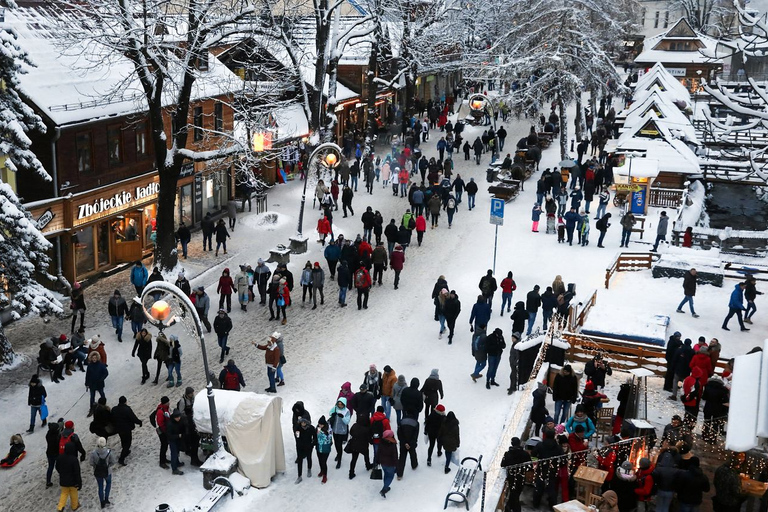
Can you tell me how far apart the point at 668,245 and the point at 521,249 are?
4.68 meters

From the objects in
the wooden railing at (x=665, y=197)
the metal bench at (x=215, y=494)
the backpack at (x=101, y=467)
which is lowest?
the metal bench at (x=215, y=494)

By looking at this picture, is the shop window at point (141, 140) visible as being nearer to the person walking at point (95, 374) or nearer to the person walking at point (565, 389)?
the person walking at point (95, 374)

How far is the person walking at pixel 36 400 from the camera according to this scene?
61.7ft

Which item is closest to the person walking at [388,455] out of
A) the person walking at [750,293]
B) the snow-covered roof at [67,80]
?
the person walking at [750,293]

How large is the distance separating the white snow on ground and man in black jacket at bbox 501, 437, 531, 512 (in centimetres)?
143

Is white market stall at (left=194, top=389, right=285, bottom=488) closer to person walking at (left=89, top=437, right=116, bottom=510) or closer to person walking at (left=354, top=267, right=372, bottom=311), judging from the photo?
person walking at (left=89, top=437, right=116, bottom=510)

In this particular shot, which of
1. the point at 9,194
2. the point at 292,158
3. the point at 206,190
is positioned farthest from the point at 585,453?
the point at 292,158

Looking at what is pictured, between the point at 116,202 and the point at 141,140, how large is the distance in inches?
97.7

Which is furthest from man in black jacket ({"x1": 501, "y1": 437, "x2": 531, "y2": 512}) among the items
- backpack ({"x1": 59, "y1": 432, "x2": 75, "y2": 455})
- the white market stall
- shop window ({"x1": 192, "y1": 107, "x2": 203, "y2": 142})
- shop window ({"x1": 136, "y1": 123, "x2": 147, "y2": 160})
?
shop window ({"x1": 192, "y1": 107, "x2": 203, "y2": 142})

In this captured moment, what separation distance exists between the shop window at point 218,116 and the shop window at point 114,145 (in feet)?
19.7

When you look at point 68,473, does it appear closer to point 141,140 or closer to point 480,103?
point 141,140

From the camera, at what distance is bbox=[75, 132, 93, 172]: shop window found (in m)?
27.0

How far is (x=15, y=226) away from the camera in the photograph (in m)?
21.1

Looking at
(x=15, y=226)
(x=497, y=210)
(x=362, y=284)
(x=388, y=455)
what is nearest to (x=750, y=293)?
(x=497, y=210)
